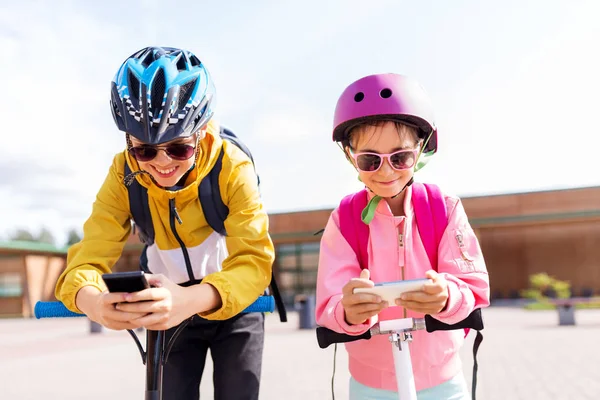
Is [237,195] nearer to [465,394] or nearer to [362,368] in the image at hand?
[362,368]

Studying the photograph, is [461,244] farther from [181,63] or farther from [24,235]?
[24,235]

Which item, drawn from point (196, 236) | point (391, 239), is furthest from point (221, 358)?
point (391, 239)

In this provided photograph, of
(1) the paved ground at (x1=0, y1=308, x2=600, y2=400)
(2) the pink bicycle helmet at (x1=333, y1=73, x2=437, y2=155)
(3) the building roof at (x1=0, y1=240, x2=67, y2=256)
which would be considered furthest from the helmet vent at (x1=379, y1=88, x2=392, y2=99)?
(3) the building roof at (x1=0, y1=240, x2=67, y2=256)

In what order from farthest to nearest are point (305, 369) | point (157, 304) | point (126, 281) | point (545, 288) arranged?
point (545, 288)
point (305, 369)
point (157, 304)
point (126, 281)

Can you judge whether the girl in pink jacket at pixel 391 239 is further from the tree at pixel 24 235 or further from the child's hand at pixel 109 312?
the tree at pixel 24 235

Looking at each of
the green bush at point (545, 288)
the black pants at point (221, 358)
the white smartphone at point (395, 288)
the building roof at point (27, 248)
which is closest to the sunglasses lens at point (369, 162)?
the white smartphone at point (395, 288)

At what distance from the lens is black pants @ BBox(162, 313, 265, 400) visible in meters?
2.42

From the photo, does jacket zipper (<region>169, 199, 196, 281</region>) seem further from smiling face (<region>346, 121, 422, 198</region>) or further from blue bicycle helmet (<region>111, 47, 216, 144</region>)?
smiling face (<region>346, 121, 422, 198</region>)

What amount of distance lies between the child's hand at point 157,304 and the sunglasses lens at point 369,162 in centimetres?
83

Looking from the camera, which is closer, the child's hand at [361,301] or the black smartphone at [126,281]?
the black smartphone at [126,281]

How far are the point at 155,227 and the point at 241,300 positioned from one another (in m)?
0.68

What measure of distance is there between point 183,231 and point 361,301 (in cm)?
100

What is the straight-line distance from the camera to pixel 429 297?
5.35 ft

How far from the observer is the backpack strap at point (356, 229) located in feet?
7.20
